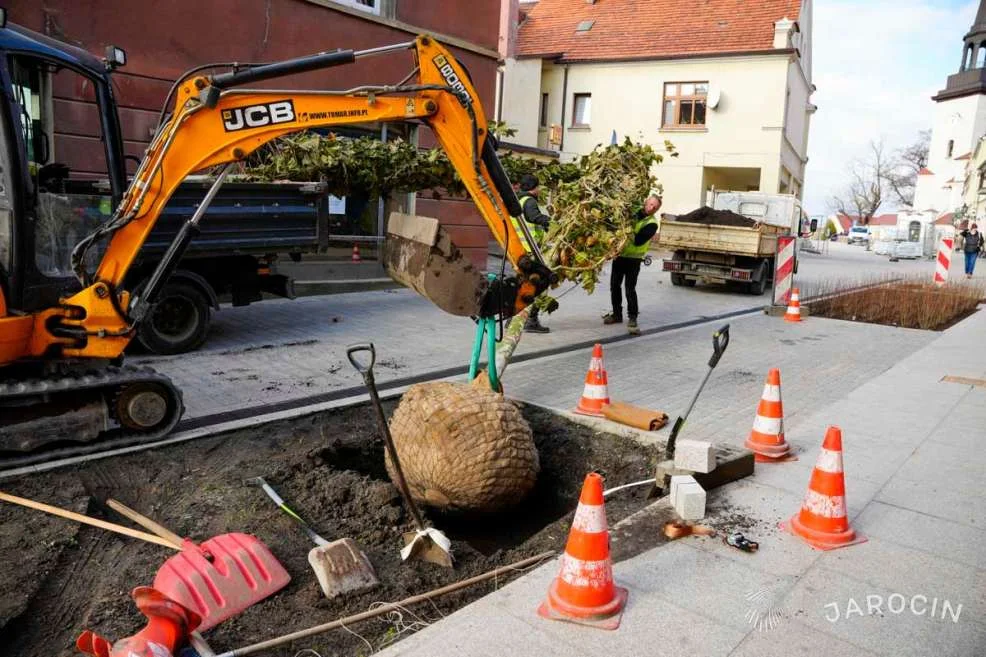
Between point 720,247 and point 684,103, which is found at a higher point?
point 684,103

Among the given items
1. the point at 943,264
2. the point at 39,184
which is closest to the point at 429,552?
the point at 39,184

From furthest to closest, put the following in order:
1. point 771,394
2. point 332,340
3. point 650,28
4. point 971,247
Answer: point 650,28 < point 971,247 < point 332,340 < point 771,394

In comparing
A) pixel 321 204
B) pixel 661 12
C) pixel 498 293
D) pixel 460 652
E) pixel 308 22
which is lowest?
pixel 460 652

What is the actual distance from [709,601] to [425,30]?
13.1 m

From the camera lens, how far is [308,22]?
1210 cm

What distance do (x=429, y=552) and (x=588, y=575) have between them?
1.01m

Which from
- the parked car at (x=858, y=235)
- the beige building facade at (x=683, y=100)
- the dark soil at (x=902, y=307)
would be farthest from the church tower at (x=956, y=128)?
the dark soil at (x=902, y=307)

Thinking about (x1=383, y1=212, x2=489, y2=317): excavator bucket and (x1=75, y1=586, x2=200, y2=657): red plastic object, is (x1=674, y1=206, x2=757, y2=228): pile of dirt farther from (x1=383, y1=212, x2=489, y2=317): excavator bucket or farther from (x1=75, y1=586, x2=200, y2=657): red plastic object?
(x1=75, y1=586, x2=200, y2=657): red plastic object

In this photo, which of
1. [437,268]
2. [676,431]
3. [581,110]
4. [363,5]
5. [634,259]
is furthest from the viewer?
[581,110]

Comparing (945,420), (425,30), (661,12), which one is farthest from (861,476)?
(661,12)

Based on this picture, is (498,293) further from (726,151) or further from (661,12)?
(661,12)

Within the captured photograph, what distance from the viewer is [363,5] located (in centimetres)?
1298

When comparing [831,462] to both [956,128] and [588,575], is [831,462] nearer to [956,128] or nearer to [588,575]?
[588,575]

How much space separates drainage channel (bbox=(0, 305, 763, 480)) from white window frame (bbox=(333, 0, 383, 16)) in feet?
24.9
